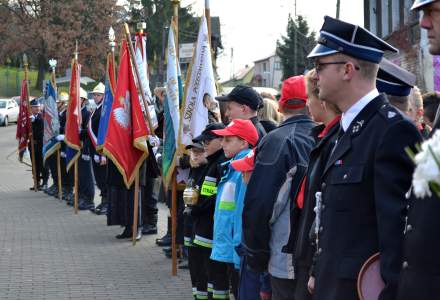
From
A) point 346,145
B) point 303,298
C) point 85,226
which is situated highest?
point 346,145

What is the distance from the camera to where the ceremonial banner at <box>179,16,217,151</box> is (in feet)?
32.2

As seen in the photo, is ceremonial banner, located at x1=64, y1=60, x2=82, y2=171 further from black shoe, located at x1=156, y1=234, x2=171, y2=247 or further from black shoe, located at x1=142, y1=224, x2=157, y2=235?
black shoe, located at x1=156, y1=234, x2=171, y2=247

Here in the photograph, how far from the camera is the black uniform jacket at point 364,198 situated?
3.52 meters

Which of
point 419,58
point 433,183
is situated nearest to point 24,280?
point 433,183

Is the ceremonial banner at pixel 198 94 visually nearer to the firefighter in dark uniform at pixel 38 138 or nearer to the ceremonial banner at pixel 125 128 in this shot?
the ceremonial banner at pixel 125 128

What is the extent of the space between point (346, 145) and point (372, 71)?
0.38 m

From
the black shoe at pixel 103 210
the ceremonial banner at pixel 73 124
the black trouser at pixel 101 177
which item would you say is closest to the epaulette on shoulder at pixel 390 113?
the black trouser at pixel 101 177

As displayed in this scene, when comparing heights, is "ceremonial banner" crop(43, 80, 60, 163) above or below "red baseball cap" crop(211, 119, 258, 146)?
below

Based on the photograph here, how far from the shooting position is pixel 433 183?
2.30m

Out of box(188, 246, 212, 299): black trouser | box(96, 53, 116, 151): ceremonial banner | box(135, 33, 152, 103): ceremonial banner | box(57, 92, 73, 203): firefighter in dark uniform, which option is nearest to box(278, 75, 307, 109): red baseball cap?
box(188, 246, 212, 299): black trouser

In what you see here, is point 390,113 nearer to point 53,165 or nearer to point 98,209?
point 98,209

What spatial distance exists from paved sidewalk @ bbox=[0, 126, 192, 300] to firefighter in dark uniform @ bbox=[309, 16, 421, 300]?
541cm

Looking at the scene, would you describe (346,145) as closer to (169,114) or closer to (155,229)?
(169,114)

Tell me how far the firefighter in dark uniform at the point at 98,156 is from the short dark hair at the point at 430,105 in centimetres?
856
